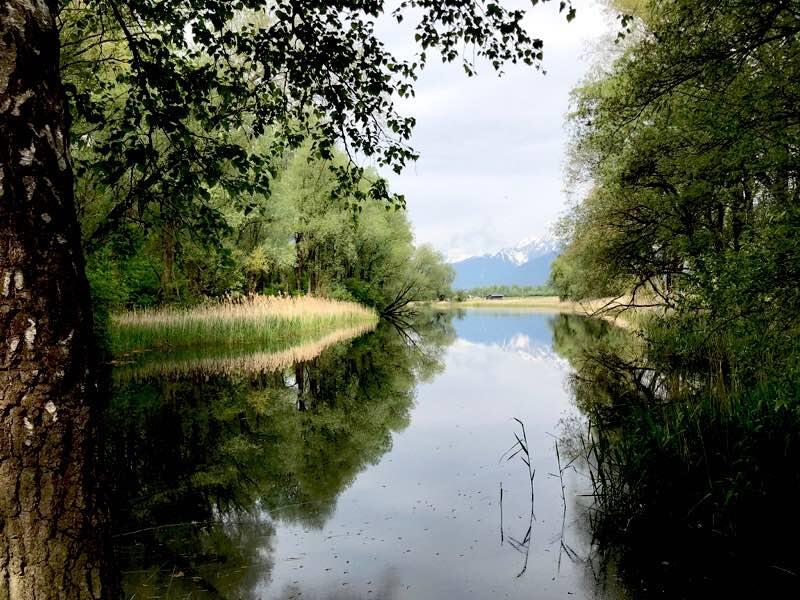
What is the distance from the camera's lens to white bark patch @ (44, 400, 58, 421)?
169 cm

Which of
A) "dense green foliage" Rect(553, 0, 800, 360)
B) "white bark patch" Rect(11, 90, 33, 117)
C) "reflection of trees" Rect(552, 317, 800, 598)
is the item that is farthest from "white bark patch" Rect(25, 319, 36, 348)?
"dense green foliage" Rect(553, 0, 800, 360)

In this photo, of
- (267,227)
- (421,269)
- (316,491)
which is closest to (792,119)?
(316,491)

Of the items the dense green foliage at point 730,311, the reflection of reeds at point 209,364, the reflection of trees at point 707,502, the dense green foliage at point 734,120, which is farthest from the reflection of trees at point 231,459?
the dense green foliage at point 734,120

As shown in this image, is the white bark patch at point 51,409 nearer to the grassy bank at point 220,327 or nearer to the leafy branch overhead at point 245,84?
the leafy branch overhead at point 245,84

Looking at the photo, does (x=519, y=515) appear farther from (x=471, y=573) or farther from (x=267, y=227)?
(x=267, y=227)

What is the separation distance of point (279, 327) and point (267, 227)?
9634mm

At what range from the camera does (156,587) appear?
3490mm

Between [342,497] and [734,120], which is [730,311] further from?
[342,497]

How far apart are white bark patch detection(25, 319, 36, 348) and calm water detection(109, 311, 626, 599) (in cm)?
249

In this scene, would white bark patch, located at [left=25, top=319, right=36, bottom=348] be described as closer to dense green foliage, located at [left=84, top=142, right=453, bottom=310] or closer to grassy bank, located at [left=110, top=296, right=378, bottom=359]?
dense green foliage, located at [left=84, top=142, right=453, bottom=310]

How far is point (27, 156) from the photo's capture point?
170 cm

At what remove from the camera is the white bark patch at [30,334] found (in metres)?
1.66

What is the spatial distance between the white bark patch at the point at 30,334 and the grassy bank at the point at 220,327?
556 inches

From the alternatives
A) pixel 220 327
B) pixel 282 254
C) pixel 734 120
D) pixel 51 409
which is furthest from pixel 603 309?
pixel 282 254
